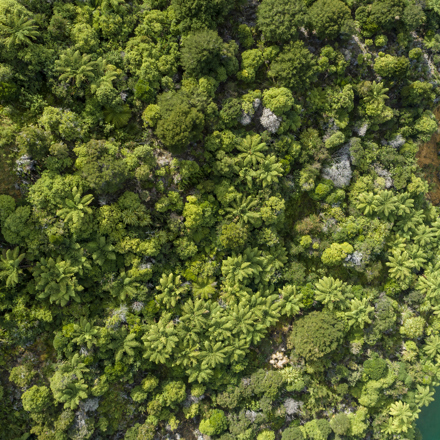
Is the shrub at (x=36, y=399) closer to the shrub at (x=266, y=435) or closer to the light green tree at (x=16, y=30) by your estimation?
the shrub at (x=266, y=435)

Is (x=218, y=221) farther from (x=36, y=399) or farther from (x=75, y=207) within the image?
(x=36, y=399)

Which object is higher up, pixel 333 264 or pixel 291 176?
pixel 291 176

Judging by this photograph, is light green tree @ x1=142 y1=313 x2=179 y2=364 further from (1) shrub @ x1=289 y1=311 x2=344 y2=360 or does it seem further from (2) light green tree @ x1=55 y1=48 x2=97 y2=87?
(2) light green tree @ x1=55 y1=48 x2=97 y2=87

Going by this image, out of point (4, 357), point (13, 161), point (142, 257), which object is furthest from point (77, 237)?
point (4, 357)

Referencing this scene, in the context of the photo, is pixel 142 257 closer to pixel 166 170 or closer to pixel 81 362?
pixel 166 170

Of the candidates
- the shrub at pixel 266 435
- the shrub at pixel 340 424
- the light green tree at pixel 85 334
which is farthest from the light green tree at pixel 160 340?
the shrub at pixel 340 424
